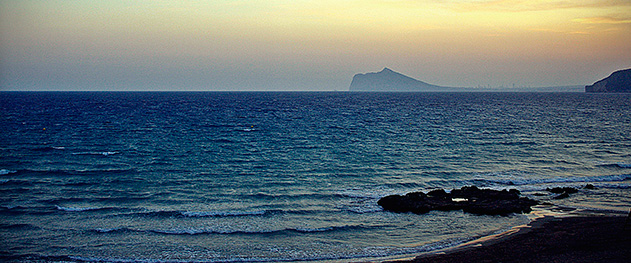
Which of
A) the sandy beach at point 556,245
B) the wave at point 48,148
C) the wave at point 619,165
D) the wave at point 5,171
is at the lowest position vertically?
the sandy beach at point 556,245

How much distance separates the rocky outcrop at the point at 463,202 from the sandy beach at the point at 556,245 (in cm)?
237

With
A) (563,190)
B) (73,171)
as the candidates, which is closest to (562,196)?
(563,190)

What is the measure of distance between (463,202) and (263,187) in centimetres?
1204

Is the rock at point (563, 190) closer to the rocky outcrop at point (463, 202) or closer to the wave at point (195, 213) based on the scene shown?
the rocky outcrop at point (463, 202)

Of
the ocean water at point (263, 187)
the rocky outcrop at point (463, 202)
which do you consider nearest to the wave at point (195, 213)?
the ocean water at point (263, 187)

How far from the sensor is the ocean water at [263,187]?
1762 cm

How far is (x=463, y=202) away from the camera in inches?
917

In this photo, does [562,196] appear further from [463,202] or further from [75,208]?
[75,208]

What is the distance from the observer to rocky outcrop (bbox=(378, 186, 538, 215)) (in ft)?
72.5

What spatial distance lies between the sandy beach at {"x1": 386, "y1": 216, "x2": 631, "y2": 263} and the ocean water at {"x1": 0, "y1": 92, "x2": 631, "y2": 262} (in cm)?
109

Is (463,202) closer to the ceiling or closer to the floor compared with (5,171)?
closer to the floor

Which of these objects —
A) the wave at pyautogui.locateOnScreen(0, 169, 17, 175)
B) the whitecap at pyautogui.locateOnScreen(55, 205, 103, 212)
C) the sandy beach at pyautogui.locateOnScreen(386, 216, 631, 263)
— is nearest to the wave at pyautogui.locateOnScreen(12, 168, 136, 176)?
the wave at pyautogui.locateOnScreen(0, 169, 17, 175)

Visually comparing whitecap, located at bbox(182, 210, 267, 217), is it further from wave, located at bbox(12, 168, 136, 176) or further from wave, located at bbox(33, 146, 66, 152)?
wave, located at bbox(33, 146, 66, 152)

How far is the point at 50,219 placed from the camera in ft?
68.0
